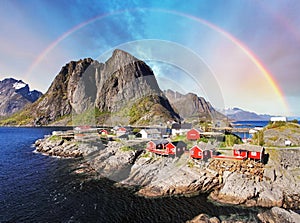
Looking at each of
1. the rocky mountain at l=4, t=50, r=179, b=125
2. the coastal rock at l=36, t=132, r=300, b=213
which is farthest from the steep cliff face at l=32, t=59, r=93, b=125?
the coastal rock at l=36, t=132, r=300, b=213

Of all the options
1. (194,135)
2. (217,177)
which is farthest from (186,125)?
(217,177)

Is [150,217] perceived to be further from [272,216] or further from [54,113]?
[54,113]

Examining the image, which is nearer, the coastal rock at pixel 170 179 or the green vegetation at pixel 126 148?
the coastal rock at pixel 170 179

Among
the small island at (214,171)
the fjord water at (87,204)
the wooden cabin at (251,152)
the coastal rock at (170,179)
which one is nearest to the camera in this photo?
the fjord water at (87,204)

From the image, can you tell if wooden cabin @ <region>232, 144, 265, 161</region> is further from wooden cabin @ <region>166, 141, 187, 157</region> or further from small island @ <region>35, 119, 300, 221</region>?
wooden cabin @ <region>166, 141, 187, 157</region>

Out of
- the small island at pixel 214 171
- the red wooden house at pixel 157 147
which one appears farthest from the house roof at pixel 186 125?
the red wooden house at pixel 157 147

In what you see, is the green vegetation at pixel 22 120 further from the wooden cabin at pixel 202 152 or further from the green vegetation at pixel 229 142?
the wooden cabin at pixel 202 152
